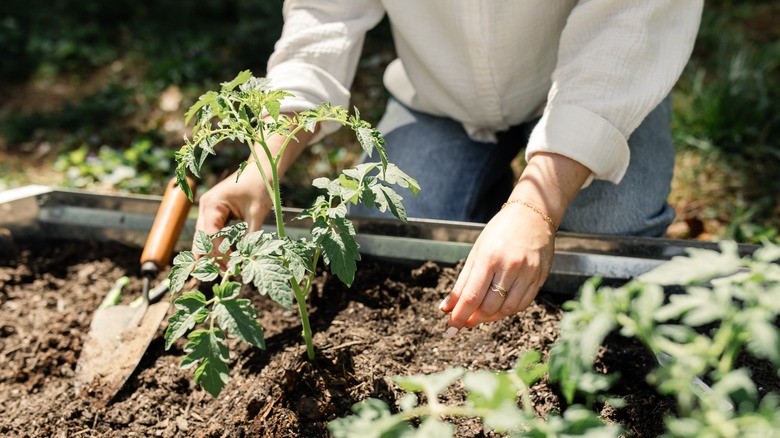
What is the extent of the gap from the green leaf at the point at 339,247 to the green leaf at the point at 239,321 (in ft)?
0.49

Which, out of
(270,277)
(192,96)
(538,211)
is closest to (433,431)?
(270,277)

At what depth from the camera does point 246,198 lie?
151cm

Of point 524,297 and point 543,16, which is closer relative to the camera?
point 524,297

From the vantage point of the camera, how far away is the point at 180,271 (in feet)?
3.67

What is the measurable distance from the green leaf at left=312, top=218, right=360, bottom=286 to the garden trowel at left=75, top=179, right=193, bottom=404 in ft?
1.96

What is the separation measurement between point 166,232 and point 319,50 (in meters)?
0.57

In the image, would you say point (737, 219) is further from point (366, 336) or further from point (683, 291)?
point (366, 336)

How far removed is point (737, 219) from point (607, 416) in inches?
45.6

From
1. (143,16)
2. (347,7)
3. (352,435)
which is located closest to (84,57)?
(143,16)

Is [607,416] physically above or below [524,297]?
below

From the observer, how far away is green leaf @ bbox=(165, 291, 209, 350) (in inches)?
42.5

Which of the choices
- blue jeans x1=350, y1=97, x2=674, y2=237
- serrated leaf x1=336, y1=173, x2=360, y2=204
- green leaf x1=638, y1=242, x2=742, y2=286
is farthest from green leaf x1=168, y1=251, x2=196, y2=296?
blue jeans x1=350, y1=97, x2=674, y2=237

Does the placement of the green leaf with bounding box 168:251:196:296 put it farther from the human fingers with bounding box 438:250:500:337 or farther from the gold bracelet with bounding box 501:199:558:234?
the gold bracelet with bounding box 501:199:558:234

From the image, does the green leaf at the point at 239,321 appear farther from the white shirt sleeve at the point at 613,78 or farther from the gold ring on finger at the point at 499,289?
the white shirt sleeve at the point at 613,78
